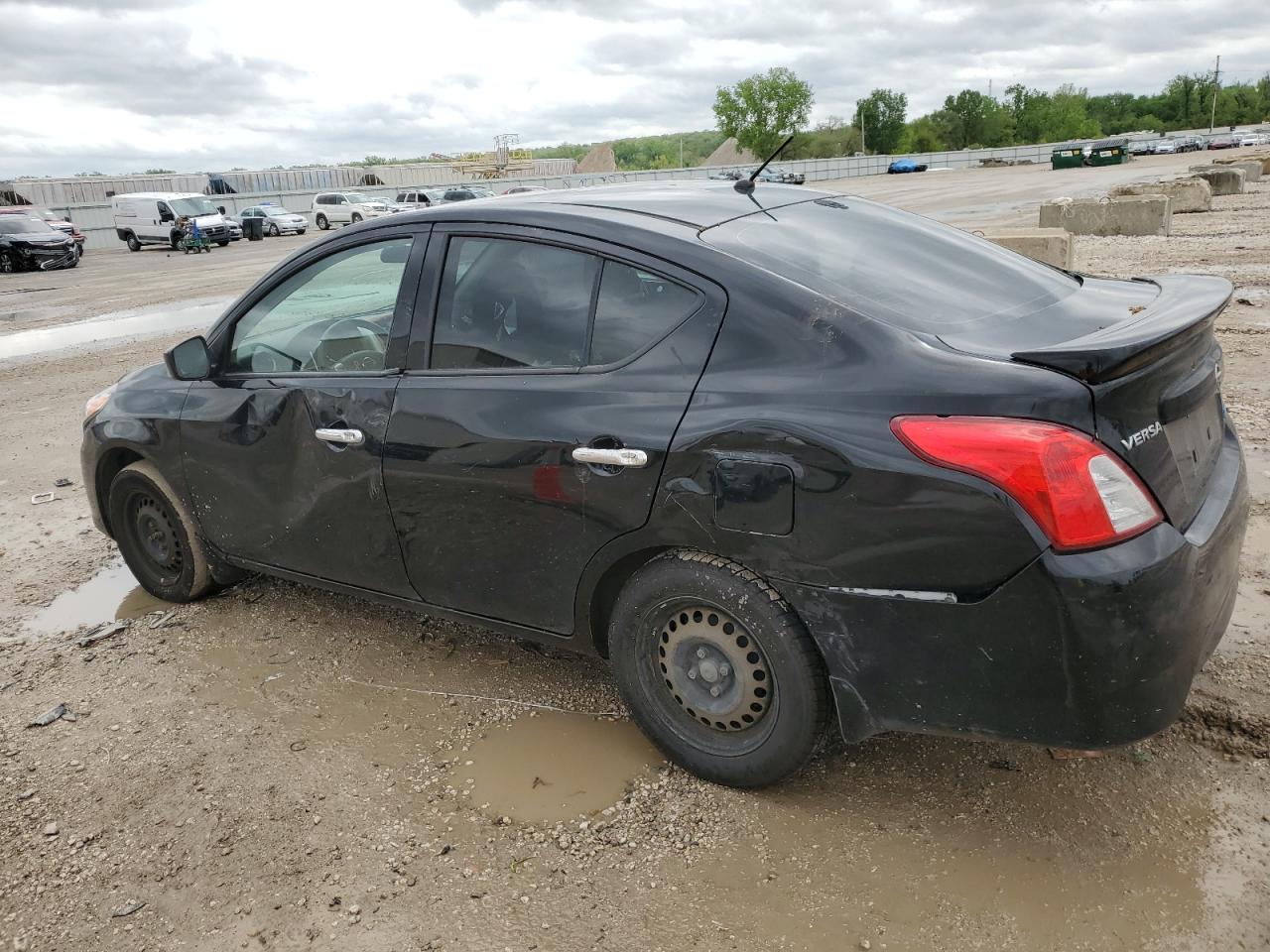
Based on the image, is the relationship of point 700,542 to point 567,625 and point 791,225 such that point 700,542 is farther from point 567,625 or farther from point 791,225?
point 791,225

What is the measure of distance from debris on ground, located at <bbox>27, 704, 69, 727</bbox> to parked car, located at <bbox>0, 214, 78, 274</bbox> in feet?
94.9

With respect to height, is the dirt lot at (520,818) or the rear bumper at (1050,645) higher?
the rear bumper at (1050,645)

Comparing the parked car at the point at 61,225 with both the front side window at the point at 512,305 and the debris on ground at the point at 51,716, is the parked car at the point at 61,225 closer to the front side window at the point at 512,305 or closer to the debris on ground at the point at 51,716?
the debris on ground at the point at 51,716

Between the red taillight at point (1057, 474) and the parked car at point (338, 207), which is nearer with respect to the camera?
the red taillight at point (1057, 474)

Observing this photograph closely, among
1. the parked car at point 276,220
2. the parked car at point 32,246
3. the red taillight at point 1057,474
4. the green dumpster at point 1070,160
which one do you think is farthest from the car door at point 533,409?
the green dumpster at point 1070,160

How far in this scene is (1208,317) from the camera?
8.50 ft

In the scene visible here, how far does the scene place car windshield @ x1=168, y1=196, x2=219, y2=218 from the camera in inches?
1366

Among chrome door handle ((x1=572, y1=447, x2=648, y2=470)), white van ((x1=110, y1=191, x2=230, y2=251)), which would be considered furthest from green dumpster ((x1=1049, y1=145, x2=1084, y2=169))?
chrome door handle ((x1=572, y1=447, x2=648, y2=470))

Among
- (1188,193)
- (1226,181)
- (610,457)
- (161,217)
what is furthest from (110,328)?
(1226,181)

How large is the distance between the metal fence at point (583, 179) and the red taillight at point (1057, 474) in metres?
10.7

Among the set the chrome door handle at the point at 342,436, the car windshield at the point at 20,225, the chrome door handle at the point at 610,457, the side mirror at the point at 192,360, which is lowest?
the chrome door handle at the point at 342,436

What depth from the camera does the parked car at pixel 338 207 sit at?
1705 inches

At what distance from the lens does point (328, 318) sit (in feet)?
12.9

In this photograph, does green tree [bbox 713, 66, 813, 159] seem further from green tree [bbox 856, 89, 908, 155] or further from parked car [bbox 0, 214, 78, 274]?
parked car [bbox 0, 214, 78, 274]
